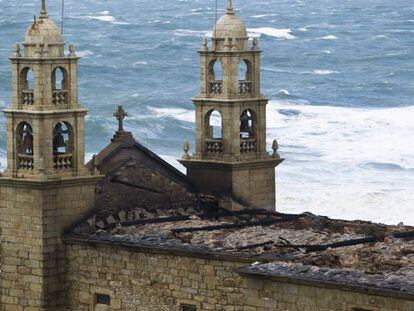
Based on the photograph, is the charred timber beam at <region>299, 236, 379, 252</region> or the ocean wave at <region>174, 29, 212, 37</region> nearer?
the charred timber beam at <region>299, 236, 379, 252</region>

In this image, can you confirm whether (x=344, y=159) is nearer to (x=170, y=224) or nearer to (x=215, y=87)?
(x=215, y=87)

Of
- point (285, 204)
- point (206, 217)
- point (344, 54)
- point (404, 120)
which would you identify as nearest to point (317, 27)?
point (344, 54)

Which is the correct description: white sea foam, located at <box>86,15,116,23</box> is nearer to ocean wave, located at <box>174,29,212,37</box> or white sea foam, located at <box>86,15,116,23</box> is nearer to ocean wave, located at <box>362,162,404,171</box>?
ocean wave, located at <box>174,29,212,37</box>

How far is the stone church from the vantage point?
1657 inches

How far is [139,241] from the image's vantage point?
45188mm

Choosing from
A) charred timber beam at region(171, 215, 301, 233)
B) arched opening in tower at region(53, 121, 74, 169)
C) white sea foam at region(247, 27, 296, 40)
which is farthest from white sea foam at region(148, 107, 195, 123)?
white sea foam at region(247, 27, 296, 40)

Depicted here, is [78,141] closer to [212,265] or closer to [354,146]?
[212,265]

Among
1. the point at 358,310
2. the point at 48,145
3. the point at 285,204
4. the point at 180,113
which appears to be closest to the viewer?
the point at 358,310

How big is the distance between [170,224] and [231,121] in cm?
378

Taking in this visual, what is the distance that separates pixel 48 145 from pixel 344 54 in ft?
332

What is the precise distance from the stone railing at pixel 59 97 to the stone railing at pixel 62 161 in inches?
42.6

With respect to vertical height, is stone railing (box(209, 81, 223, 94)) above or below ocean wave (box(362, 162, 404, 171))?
above

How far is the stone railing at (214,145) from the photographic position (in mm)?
50219

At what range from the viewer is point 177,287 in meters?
44.3
